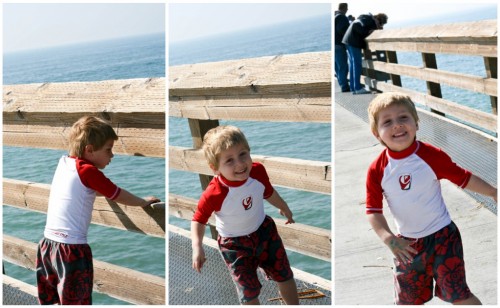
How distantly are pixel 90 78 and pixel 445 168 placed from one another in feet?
9.48

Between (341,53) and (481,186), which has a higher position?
(341,53)

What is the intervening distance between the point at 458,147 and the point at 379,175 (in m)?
2.82

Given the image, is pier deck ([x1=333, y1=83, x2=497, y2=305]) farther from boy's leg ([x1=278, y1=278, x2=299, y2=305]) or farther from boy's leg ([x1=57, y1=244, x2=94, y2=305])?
boy's leg ([x1=57, y1=244, x2=94, y2=305])

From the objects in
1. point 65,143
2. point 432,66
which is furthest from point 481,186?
point 432,66

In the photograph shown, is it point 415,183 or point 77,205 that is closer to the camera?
point 415,183

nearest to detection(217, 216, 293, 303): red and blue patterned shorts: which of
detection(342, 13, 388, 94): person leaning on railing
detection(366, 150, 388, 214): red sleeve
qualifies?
detection(366, 150, 388, 214): red sleeve

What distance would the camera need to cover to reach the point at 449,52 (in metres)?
5.55

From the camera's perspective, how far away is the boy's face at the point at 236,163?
2.57m

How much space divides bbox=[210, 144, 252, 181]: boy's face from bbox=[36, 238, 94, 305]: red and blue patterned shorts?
0.73 m

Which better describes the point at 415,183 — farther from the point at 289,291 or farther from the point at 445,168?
the point at 289,291

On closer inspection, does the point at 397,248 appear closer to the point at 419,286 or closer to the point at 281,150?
the point at 419,286

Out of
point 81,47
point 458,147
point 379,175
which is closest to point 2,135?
point 81,47

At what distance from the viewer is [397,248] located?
7.73ft

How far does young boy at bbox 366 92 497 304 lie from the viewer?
2.34 meters
